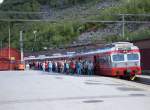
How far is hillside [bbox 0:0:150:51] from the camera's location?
95600mm

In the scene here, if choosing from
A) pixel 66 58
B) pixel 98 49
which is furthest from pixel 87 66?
pixel 66 58

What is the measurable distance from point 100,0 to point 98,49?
11069cm

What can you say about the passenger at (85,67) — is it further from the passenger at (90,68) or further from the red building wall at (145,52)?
the red building wall at (145,52)

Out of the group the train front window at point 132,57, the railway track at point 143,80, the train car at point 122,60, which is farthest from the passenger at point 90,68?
the railway track at point 143,80

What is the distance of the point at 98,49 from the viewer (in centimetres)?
4475

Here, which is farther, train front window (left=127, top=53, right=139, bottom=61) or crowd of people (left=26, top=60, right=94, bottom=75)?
crowd of people (left=26, top=60, right=94, bottom=75)

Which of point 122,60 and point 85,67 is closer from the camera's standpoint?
point 122,60

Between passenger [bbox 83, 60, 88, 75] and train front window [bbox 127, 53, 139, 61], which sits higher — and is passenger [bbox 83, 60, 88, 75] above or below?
below

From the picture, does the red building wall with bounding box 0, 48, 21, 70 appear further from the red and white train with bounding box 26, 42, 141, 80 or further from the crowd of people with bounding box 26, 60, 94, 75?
the red and white train with bounding box 26, 42, 141, 80

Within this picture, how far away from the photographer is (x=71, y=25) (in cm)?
11925

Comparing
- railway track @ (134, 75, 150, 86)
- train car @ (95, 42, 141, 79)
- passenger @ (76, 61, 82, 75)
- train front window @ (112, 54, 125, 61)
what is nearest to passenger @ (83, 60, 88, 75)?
passenger @ (76, 61, 82, 75)

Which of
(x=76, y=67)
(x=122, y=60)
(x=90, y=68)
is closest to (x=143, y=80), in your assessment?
(x=122, y=60)

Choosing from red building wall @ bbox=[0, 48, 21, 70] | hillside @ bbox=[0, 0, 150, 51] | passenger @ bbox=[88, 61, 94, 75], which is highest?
hillside @ bbox=[0, 0, 150, 51]

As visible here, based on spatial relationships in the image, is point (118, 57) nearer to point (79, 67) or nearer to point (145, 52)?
point (145, 52)
